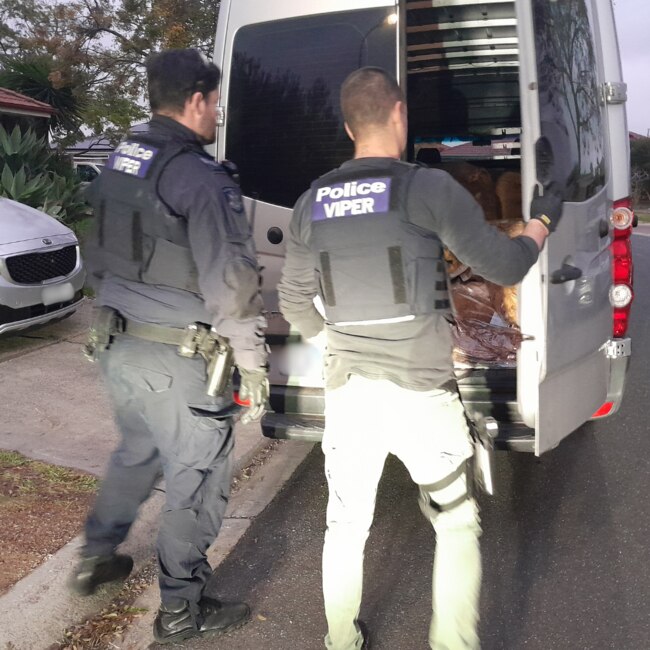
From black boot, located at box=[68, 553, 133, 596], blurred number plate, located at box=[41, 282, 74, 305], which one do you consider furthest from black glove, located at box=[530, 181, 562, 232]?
blurred number plate, located at box=[41, 282, 74, 305]

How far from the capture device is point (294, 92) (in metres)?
3.95

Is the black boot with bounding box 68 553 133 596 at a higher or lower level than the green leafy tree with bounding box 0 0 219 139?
lower

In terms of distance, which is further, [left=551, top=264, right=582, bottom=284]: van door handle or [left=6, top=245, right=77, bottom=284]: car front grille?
[left=6, top=245, right=77, bottom=284]: car front grille

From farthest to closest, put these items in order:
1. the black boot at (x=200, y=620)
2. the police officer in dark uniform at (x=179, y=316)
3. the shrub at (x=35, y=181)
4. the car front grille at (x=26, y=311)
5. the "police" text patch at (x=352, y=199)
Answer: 1. the shrub at (x=35, y=181)
2. the car front grille at (x=26, y=311)
3. the black boot at (x=200, y=620)
4. the police officer in dark uniform at (x=179, y=316)
5. the "police" text patch at (x=352, y=199)

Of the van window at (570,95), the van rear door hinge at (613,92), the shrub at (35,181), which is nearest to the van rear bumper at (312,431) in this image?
the van window at (570,95)

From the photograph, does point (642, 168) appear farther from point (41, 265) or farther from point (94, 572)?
point (94, 572)

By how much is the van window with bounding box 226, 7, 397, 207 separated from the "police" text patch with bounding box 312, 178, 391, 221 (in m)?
1.60

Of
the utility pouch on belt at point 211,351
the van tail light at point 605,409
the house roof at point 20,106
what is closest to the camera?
the utility pouch on belt at point 211,351

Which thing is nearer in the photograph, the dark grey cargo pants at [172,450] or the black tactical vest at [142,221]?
the black tactical vest at [142,221]

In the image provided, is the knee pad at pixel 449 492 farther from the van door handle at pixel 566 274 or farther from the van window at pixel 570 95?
the van window at pixel 570 95

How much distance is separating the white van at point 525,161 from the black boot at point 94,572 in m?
0.89

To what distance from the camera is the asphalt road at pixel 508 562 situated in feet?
9.46

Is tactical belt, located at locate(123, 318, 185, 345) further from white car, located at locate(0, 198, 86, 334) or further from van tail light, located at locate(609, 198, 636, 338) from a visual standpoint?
white car, located at locate(0, 198, 86, 334)

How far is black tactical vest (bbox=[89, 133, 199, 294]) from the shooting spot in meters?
2.53
